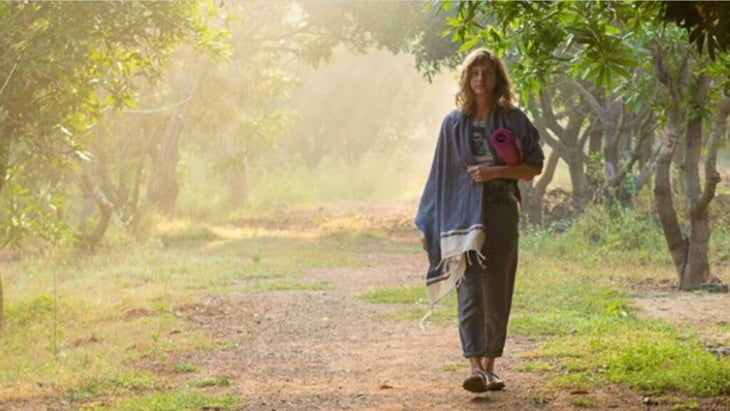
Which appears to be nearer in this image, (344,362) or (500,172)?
(500,172)

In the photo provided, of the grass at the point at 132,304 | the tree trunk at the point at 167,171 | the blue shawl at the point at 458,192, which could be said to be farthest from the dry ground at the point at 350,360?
the tree trunk at the point at 167,171

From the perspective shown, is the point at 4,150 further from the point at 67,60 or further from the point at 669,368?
the point at 669,368

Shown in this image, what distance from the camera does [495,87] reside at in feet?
24.3

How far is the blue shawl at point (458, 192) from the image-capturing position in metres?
7.29

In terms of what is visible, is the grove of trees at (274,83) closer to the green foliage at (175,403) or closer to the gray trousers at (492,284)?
the gray trousers at (492,284)

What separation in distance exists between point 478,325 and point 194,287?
797 centimetres

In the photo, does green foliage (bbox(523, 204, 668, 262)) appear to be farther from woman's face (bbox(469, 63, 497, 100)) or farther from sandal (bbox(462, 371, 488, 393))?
sandal (bbox(462, 371, 488, 393))

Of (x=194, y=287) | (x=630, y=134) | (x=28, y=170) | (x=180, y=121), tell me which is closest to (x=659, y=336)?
(x=194, y=287)

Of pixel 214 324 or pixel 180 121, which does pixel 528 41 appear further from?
pixel 180 121

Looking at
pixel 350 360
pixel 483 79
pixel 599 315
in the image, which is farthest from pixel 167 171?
pixel 483 79

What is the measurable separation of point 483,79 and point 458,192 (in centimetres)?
67

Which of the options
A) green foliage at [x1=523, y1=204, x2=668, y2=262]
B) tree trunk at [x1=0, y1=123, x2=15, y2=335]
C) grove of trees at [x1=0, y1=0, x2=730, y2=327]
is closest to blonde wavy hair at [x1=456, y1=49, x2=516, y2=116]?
grove of trees at [x1=0, y1=0, x2=730, y2=327]

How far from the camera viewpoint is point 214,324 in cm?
1139

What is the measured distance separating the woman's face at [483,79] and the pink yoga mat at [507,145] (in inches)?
9.6
